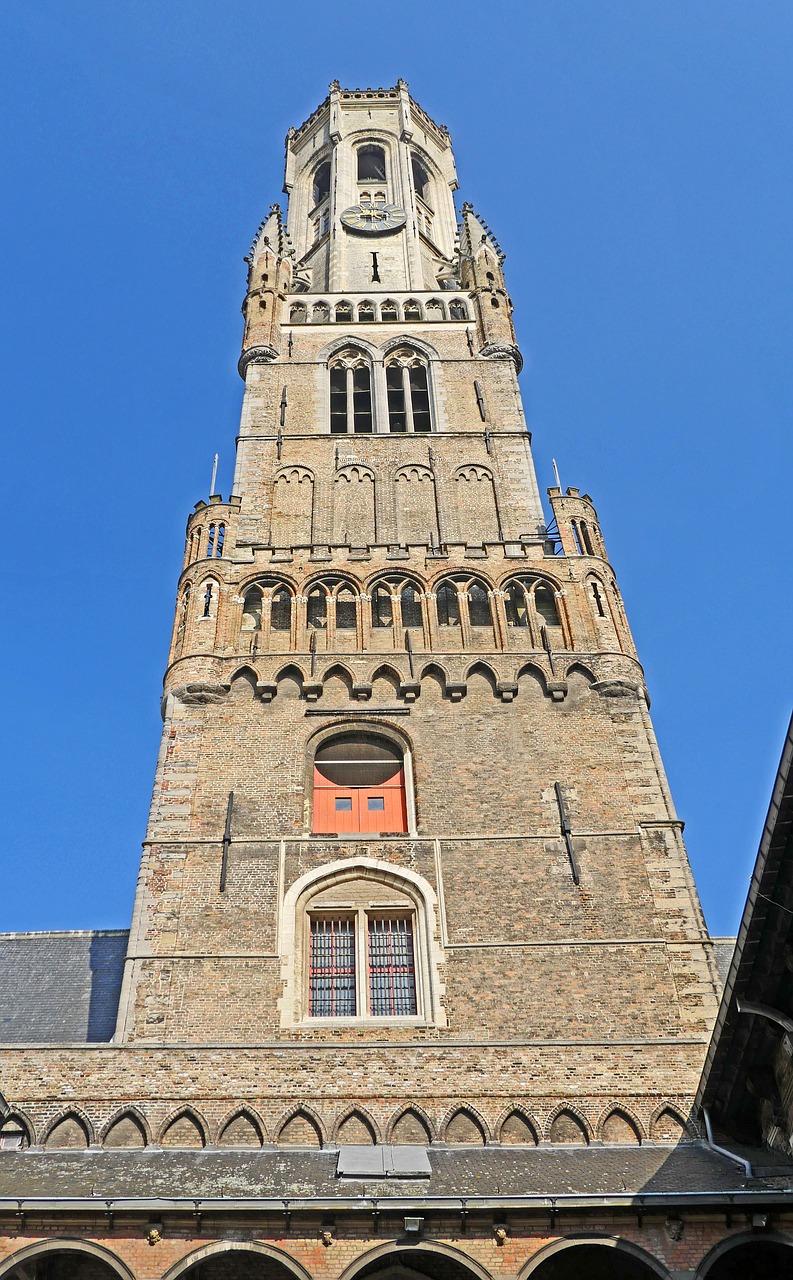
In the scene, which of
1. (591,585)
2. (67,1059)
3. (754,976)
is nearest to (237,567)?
(591,585)

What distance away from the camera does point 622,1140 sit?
15508 millimetres

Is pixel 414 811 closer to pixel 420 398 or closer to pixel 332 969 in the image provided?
pixel 332 969

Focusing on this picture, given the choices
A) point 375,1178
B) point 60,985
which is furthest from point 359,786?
point 375,1178

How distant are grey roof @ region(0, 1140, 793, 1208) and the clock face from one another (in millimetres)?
33567

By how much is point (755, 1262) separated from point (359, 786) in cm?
964

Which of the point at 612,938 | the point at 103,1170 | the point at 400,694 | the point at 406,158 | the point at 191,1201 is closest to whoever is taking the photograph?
the point at 191,1201

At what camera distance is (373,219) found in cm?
4134

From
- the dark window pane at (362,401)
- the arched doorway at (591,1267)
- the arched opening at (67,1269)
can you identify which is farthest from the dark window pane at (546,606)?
the arched opening at (67,1269)

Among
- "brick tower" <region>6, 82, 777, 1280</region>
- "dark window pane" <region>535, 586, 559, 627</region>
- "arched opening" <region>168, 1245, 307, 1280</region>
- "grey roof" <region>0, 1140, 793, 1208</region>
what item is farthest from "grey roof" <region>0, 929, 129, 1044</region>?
"dark window pane" <region>535, 586, 559, 627</region>

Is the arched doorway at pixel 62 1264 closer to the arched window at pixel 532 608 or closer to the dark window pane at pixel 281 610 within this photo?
the dark window pane at pixel 281 610

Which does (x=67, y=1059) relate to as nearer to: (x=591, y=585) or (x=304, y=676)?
(x=304, y=676)

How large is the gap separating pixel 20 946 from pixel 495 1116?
31.1 ft

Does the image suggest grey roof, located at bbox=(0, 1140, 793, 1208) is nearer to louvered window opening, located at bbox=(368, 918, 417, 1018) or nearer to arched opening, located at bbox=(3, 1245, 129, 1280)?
arched opening, located at bbox=(3, 1245, 129, 1280)

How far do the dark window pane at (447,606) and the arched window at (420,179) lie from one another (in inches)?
1096
